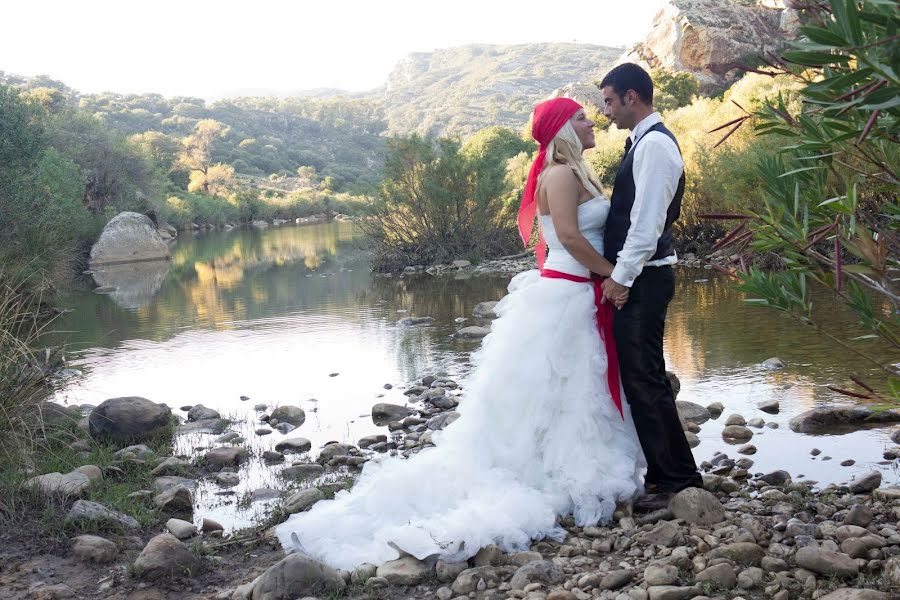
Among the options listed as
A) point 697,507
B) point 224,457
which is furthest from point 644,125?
point 224,457

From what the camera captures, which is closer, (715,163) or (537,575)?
(537,575)

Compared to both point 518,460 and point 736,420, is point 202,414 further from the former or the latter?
point 736,420

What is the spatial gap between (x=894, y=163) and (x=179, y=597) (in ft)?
11.9

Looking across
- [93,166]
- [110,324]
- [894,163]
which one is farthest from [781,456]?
[93,166]

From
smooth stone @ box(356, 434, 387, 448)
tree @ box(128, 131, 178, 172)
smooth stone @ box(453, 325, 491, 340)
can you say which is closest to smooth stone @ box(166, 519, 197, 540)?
smooth stone @ box(356, 434, 387, 448)

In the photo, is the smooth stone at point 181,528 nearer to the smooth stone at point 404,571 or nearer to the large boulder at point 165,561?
the large boulder at point 165,561

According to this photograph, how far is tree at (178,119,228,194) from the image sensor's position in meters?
81.3

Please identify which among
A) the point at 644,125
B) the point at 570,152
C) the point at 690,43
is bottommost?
the point at 570,152

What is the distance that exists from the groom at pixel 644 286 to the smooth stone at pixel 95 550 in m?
2.83

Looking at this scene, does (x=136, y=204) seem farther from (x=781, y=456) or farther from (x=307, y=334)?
(x=781, y=456)

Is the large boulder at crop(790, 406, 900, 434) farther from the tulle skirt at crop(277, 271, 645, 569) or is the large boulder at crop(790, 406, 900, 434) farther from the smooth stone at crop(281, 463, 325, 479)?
the smooth stone at crop(281, 463, 325, 479)

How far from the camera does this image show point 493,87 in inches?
6196

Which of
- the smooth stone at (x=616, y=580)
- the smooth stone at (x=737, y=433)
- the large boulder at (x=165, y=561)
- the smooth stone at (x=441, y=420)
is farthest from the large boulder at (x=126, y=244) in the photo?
the smooth stone at (x=616, y=580)

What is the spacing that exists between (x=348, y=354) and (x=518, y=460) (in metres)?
7.14
